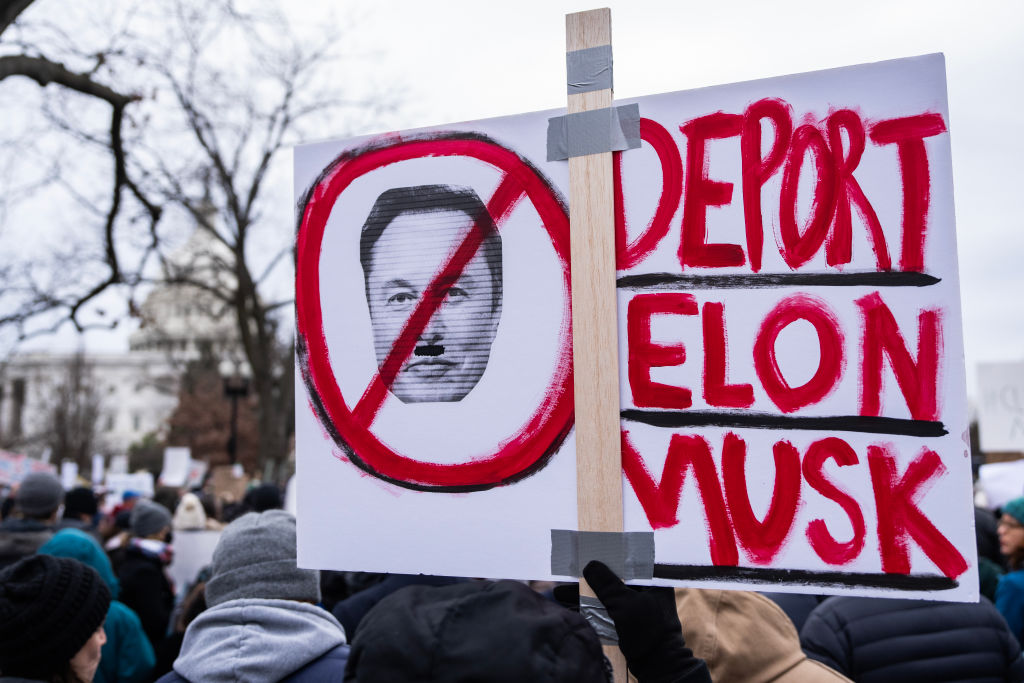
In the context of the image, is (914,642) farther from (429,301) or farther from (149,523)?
(149,523)

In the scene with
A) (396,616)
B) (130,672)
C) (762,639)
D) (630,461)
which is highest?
(630,461)

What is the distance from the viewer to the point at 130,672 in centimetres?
338

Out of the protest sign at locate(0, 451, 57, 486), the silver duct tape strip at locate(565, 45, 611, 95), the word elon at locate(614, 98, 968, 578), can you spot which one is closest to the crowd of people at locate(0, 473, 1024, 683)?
the word elon at locate(614, 98, 968, 578)

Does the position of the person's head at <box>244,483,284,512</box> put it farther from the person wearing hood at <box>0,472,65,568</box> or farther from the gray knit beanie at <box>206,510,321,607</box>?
the gray knit beanie at <box>206,510,321,607</box>

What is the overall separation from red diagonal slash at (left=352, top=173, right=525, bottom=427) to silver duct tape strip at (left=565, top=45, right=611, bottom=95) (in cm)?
24

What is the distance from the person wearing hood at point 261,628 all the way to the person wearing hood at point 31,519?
8.60ft

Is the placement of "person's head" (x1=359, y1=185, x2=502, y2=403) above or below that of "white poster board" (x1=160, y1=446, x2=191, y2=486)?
above

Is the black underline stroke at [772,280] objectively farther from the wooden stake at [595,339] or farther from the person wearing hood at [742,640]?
the person wearing hood at [742,640]

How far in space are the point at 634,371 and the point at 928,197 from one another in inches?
24.8

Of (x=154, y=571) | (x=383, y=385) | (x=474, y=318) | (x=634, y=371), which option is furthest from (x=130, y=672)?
(x=634, y=371)

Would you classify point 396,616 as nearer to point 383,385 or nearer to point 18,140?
point 383,385

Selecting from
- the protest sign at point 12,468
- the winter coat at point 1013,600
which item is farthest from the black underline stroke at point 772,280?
the protest sign at point 12,468

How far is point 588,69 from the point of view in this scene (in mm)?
1725

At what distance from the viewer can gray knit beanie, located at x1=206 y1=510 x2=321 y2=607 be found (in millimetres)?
2273
